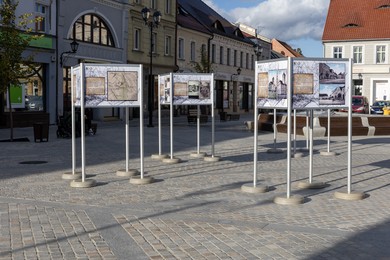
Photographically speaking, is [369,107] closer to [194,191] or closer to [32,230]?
[194,191]

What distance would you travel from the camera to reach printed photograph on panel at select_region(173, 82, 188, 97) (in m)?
14.3

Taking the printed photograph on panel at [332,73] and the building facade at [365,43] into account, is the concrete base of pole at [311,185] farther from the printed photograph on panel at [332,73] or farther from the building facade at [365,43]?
the building facade at [365,43]

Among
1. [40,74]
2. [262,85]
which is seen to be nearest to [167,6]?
[40,74]

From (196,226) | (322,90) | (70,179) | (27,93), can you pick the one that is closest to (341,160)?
(322,90)

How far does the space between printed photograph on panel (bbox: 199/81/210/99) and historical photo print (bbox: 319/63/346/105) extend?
589 cm

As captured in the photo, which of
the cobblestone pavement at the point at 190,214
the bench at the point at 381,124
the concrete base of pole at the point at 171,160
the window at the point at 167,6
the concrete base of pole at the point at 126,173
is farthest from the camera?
the window at the point at 167,6

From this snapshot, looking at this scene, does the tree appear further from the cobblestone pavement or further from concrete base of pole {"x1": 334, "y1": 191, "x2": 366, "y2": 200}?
concrete base of pole {"x1": 334, "y1": 191, "x2": 366, "y2": 200}

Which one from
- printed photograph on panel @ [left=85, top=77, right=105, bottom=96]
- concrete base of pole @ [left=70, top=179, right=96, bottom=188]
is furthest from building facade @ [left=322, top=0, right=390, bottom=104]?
concrete base of pole @ [left=70, top=179, right=96, bottom=188]

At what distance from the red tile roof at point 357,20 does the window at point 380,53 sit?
0.97m

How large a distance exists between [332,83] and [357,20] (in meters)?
50.3

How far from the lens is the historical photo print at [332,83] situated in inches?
349

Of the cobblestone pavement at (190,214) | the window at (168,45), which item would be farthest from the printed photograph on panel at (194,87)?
the window at (168,45)

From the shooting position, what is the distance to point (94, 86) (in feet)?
33.2

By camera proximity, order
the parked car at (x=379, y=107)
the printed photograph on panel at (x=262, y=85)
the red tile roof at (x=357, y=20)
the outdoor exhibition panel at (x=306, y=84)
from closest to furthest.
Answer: the outdoor exhibition panel at (x=306, y=84) → the printed photograph on panel at (x=262, y=85) → the parked car at (x=379, y=107) → the red tile roof at (x=357, y=20)
